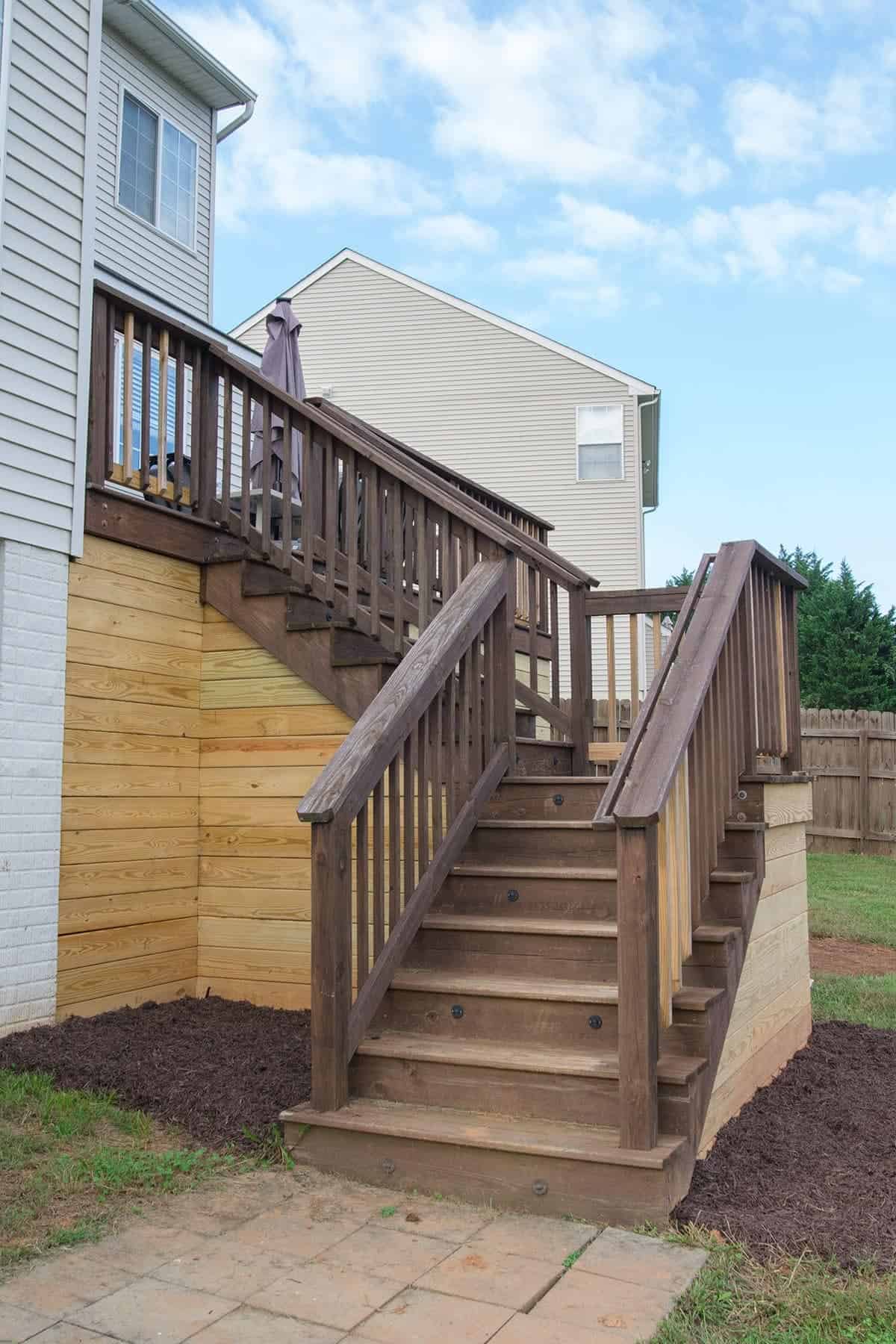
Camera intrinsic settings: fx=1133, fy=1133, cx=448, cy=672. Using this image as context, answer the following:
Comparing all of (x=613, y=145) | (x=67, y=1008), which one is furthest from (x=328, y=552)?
(x=613, y=145)

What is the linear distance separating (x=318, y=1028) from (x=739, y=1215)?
4.42 feet

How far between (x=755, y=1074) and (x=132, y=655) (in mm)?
3327

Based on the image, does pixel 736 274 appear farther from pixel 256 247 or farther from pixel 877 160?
pixel 256 247

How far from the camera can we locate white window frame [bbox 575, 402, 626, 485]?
1722 cm

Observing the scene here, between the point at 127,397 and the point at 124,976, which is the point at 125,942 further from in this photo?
the point at 127,397

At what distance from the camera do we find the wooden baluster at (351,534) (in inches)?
212

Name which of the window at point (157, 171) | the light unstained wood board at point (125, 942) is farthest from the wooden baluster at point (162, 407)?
the window at point (157, 171)

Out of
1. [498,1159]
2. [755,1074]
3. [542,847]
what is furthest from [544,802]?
[498,1159]

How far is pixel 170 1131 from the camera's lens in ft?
12.5

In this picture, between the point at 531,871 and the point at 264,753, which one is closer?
the point at 531,871

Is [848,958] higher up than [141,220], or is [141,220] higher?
[141,220]

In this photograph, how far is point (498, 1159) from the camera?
10.5 feet

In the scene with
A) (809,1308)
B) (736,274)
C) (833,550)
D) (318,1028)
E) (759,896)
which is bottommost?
(809,1308)

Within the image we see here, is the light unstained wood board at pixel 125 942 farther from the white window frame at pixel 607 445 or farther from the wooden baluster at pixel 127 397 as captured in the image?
the white window frame at pixel 607 445
